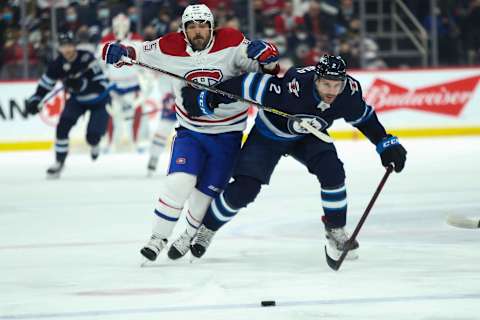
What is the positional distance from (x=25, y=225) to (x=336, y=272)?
99.8 inches

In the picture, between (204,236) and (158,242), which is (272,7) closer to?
(204,236)

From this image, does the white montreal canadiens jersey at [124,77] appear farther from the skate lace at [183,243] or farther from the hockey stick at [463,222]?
the skate lace at [183,243]

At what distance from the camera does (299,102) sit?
5152mm

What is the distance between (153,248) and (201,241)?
0.81ft

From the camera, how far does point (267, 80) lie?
523 cm

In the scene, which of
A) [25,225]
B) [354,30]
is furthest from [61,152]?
[354,30]

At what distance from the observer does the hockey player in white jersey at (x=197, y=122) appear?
532 centimetres

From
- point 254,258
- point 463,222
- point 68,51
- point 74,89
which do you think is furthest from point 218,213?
point 74,89

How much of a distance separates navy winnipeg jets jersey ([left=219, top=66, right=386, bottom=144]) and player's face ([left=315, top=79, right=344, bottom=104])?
0.17 feet

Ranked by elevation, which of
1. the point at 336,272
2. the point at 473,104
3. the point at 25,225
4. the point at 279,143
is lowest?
the point at 473,104

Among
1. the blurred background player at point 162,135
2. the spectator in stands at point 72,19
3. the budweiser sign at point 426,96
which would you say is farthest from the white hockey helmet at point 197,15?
the budweiser sign at point 426,96

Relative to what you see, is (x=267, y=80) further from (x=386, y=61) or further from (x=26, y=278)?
(x=386, y=61)

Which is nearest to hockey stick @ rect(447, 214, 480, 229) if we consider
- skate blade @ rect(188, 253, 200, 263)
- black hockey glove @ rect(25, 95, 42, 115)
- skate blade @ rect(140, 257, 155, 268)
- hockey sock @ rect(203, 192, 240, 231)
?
hockey sock @ rect(203, 192, 240, 231)

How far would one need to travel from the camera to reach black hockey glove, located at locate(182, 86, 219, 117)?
528 cm
